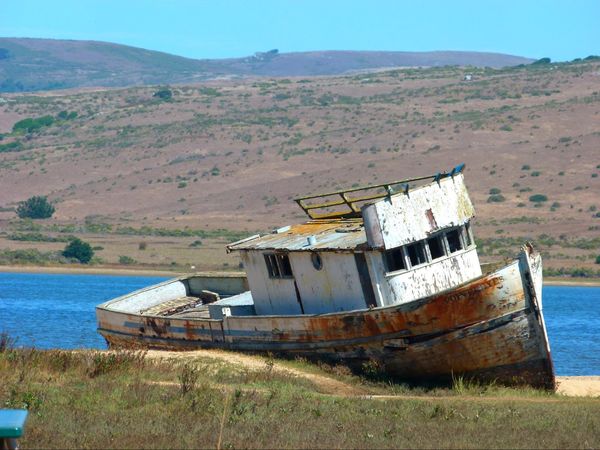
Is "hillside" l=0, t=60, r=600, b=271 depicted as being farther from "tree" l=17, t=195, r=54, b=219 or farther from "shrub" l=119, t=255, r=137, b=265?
"tree" l=17, t=195, r=54, b=219

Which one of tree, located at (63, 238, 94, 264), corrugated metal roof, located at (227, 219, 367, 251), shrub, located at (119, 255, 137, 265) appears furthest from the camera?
tree, located at (63, 238, 94, 264)

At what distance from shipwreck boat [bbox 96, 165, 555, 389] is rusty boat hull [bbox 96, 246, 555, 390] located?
0.06 ft

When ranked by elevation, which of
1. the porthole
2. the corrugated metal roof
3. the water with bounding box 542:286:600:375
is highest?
the corrugated metal roof

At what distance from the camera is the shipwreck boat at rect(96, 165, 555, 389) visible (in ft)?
67.7

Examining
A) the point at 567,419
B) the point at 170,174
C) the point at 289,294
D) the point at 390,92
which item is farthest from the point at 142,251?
the point at 390,92

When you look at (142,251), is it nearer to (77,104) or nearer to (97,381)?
(97,381)

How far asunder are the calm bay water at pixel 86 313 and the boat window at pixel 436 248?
21.6ft

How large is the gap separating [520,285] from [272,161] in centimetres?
7057

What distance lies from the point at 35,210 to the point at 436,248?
2237 inches

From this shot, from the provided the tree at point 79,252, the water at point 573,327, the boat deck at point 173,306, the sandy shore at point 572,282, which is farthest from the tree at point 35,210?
the boat deck at point 173,306

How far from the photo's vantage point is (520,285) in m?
20.6

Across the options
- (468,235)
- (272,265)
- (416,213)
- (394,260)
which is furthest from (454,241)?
(272,265)

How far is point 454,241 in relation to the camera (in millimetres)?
22953

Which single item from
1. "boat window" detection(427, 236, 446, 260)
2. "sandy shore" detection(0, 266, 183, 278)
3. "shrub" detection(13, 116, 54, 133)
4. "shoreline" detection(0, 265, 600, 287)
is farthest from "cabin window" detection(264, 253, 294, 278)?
"shrub" detection(13, 116, 54, 133)
